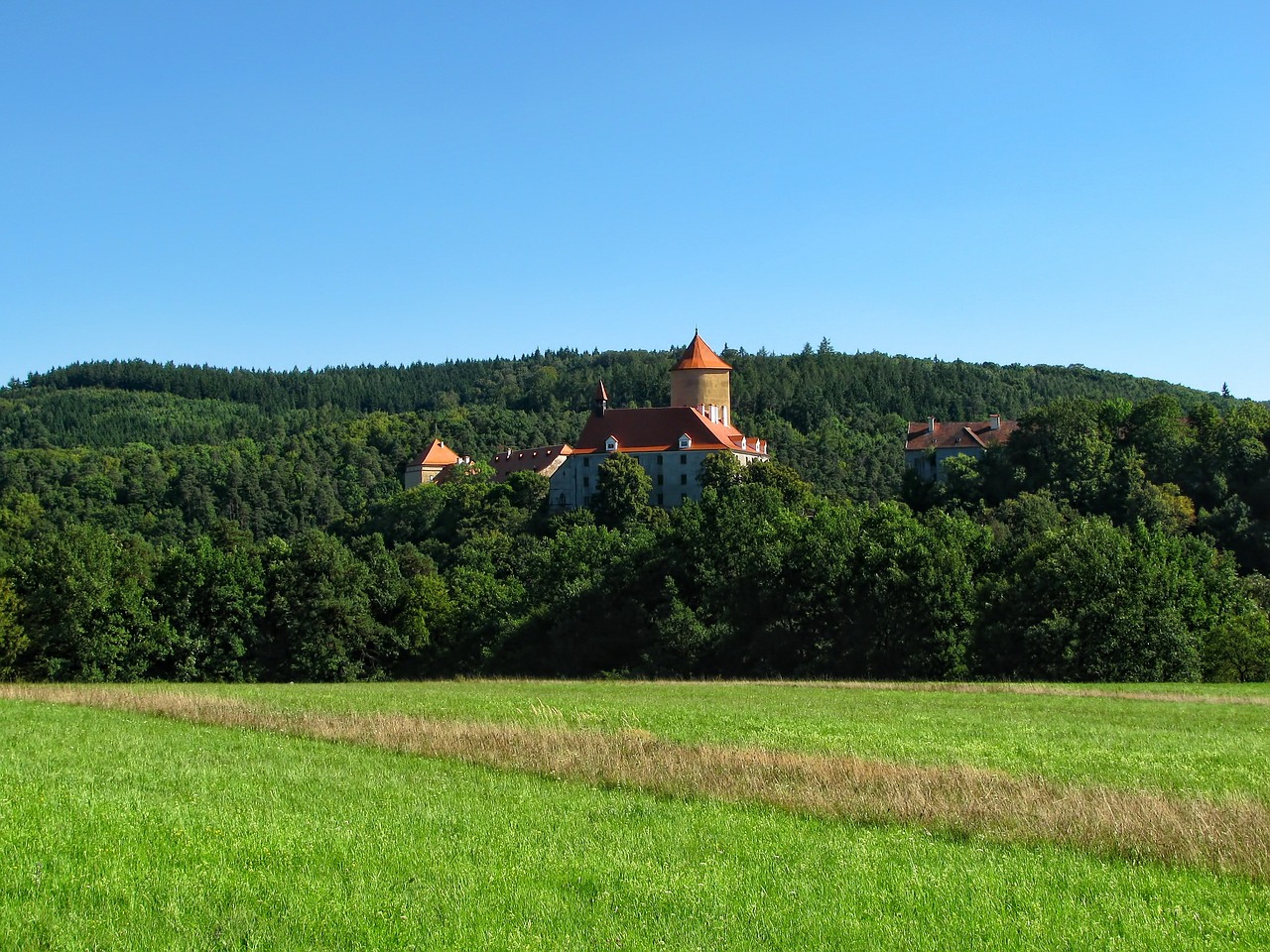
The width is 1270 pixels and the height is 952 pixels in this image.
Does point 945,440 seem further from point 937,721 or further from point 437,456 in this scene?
point 937,721

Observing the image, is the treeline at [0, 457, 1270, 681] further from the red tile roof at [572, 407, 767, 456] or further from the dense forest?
the red tile roof at [572, 407, 767, 456]

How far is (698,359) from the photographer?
383 feet

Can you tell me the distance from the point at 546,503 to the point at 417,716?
7728 cm

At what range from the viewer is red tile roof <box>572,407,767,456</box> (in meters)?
106

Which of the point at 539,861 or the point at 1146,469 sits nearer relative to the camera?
the point at 539,861

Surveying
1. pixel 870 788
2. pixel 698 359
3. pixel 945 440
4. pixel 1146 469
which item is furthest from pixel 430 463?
pixel 870 788

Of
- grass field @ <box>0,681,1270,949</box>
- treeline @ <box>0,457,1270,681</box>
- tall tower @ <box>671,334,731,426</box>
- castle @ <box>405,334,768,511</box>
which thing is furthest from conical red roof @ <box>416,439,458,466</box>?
grass field @ <box>0,681,1270,949</box>

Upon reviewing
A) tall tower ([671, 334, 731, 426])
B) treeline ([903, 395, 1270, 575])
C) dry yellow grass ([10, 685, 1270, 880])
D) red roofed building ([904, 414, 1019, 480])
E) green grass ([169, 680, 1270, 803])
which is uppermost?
tall tower ([671, 334, 731, 426])

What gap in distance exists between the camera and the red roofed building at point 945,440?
110 meters

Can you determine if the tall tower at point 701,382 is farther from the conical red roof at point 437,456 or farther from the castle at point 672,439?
the conical red roof at point 437,456

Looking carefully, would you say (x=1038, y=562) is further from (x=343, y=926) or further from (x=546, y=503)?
(x=546, y=503)

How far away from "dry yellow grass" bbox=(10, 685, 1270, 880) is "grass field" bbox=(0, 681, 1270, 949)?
0.80ft

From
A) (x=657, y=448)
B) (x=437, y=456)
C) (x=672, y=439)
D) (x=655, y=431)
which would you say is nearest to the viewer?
(x=657, y=448)

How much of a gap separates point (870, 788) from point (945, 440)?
100080 mm
